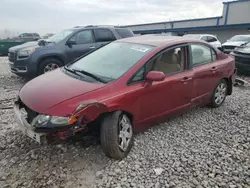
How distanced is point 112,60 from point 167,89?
3.23 ft

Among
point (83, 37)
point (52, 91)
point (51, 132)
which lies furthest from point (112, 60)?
point (83, 37)

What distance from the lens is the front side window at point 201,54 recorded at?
165 inches

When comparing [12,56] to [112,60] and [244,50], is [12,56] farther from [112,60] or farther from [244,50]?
[244,50]

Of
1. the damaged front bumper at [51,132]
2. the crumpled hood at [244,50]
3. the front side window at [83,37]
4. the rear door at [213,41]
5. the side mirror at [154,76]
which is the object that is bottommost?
the rear door at [213,41]

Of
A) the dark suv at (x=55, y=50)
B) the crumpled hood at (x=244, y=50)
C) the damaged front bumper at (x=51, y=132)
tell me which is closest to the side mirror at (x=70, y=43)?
the dark suv at (x=55, y=50)

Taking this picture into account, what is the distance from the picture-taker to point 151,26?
39.0 m

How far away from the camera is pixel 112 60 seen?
3.66 meters

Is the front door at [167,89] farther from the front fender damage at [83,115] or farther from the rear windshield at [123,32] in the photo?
the rear windshield at [123,32]

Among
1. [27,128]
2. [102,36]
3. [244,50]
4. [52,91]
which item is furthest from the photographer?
[244,50]

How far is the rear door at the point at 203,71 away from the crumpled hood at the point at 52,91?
1955 mm

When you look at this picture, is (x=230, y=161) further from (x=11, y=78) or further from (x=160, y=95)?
(x=11, y=78)

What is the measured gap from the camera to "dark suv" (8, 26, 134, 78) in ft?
21.7

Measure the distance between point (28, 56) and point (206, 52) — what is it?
4.83 meters

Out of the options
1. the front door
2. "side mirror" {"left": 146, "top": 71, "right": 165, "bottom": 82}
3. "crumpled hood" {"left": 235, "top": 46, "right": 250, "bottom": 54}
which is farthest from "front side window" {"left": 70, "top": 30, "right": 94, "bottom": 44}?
"crumpled hood" {"left": 235, "top": 46, "right": 250, "bottom": 54}
